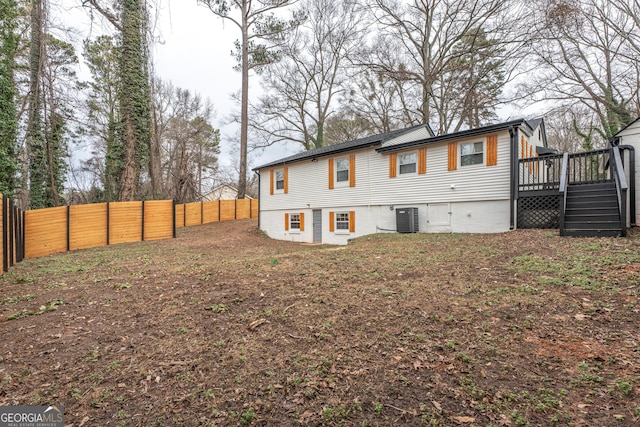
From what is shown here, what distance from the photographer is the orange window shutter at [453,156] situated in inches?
397

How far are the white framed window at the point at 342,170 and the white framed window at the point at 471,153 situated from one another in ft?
15.8

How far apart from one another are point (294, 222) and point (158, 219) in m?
6.26

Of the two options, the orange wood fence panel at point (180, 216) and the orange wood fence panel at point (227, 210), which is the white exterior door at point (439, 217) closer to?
the orange wood fence panel at point (227, 210)

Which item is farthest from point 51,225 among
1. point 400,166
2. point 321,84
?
point 321,84

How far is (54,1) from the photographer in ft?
23.1

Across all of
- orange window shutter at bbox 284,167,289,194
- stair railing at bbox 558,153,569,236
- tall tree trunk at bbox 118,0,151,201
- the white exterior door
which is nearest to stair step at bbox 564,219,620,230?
stair railing at bbox 558,153,569,236

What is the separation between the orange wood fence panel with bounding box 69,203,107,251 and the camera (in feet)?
33.9

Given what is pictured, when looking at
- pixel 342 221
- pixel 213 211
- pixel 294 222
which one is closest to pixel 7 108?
pixel 213 211

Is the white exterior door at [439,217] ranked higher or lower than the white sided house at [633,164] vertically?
lower

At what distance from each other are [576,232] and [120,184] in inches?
678

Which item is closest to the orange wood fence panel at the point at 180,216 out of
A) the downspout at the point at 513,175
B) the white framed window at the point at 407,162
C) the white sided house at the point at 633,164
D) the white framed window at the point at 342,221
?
the white framed window at the point at 342,221

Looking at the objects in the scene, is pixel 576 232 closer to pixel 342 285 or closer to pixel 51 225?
pixel 342 285

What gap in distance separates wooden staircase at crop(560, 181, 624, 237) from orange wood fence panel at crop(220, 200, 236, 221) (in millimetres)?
18603

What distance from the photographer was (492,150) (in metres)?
9.38
